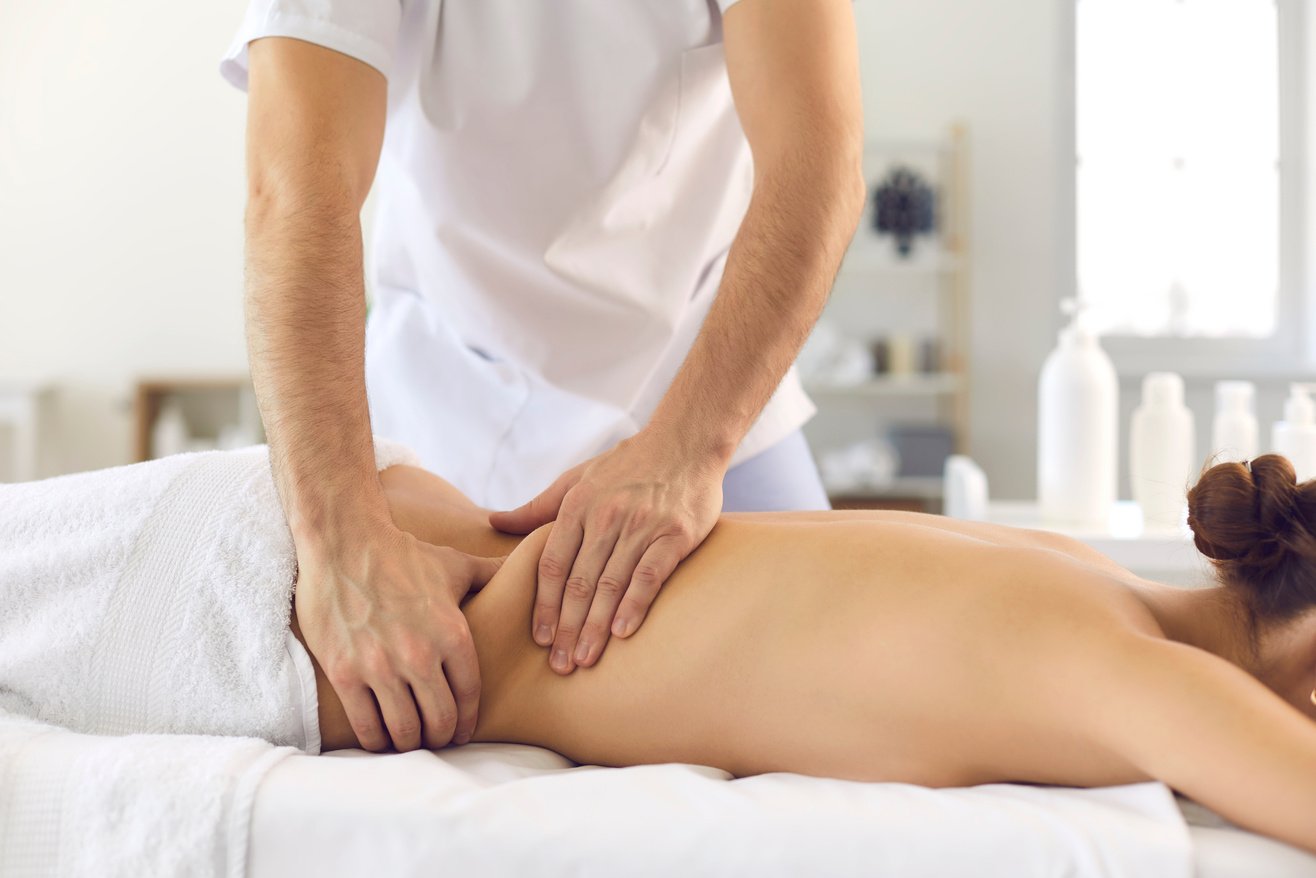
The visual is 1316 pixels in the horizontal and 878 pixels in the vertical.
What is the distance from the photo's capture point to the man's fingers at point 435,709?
2.84 feet

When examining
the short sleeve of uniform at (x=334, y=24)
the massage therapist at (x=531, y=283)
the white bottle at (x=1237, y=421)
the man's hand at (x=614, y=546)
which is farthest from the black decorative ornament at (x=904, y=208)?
the man's hand at (x=614, y=546)

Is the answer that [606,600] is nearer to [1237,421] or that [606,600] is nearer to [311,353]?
[311,353]

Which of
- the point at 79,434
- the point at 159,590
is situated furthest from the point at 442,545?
the point at 79,434

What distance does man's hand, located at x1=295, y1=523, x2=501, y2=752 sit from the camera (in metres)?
0.86

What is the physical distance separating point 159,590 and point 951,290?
375 cm

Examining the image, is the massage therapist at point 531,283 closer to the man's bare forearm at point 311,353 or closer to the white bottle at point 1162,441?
the man's bare forearm at point 311,353

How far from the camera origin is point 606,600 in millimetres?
902

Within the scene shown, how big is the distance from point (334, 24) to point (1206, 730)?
104cm

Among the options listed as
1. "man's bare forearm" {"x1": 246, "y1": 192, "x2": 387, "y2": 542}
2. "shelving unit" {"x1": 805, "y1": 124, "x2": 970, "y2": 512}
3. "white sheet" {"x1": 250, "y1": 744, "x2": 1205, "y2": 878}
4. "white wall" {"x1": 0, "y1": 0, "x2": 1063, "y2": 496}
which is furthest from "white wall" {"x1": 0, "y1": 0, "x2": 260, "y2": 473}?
"white sheet" {"x1": 250, "y1": 744, "x2": 1205, "y2": 878}

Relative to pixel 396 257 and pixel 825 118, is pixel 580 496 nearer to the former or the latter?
pixel 825 118

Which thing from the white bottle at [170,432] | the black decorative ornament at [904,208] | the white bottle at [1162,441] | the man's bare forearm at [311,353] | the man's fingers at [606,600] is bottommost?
the white bottle at [170,432]

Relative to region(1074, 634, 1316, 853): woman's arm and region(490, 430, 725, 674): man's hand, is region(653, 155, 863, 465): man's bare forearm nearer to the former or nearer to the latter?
region(490, 430, 725, 674): man's hand

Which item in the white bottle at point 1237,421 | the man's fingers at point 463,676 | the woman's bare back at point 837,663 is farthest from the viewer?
the white bottle at point 1237,421

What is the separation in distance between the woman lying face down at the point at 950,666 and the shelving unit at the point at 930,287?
3.16 m
